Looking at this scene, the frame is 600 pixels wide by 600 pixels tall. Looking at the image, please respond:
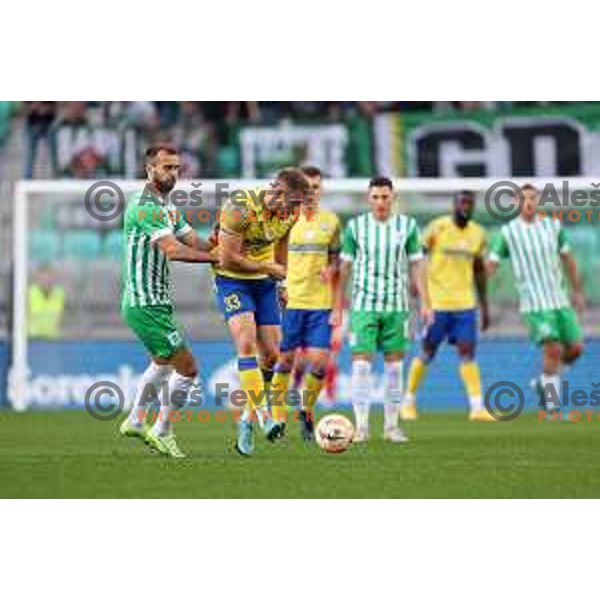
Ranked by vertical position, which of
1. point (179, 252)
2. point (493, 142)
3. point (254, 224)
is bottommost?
point (179, 252)

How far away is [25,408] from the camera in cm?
2150

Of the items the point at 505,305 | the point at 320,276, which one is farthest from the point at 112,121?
the point at 320,276

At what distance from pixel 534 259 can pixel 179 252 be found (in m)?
8.12

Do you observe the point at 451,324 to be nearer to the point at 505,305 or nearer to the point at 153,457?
the point at 505,305

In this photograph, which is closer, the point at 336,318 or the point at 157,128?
the point at 336,318

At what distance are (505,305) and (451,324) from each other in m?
3.85

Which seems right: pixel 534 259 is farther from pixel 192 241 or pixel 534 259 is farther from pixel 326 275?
pixel 192 241

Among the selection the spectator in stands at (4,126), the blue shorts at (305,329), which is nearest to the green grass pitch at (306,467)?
the blue shorts at (305,329)

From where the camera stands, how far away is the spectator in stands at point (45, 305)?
2222cm

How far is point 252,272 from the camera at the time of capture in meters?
12.2

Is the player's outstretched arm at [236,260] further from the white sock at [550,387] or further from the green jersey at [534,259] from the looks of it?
the white sock at [550,387]

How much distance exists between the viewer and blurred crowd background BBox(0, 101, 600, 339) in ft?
75.0

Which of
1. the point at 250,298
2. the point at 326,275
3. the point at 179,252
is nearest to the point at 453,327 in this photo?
the point at 326,275

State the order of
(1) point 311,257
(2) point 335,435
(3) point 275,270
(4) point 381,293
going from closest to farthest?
(3) point 275,270, (2) point 335,435, (4) point 381,293, (1) point 311,257
